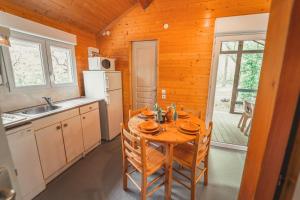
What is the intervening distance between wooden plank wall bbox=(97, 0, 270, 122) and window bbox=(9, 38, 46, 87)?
1.61 metres

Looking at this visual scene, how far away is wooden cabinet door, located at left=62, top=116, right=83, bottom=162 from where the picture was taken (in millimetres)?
2063

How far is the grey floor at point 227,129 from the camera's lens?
2.90m

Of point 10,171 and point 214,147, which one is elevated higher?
point 10,171

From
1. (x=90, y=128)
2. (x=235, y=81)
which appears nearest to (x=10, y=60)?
(x=90, y=128)

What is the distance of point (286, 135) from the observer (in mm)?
488

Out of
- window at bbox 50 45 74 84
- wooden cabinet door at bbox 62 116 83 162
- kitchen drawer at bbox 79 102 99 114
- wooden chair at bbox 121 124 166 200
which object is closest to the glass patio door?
wooden chair at bbox 121 124 166 200

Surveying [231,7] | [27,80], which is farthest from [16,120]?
[231,7]

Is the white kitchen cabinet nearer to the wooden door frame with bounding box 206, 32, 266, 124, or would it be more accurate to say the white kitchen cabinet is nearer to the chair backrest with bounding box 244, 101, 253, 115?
the wooden door frame with bounding box 206, 32, 266, 124

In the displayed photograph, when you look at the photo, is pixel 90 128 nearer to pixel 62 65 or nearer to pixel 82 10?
pixel 62 65

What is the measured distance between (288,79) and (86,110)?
2.53m

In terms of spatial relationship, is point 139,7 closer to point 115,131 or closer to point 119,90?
point 119,90

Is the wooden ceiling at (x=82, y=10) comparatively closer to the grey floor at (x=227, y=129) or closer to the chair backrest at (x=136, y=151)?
the chair backrest at (x=136, y=151)

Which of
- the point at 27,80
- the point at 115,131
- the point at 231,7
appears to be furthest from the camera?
the point at 115,131

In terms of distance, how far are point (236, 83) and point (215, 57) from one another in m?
0.75
